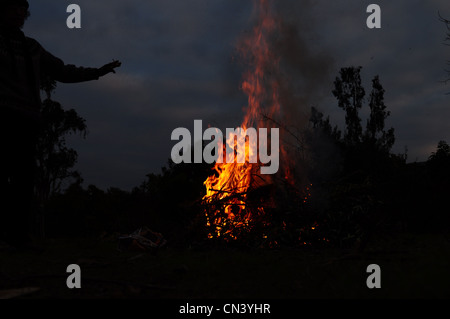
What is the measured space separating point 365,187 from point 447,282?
373 centimetres

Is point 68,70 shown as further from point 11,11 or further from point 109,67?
point 11,11

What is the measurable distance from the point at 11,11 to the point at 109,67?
1106mm

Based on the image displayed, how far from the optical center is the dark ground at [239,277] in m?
2.36

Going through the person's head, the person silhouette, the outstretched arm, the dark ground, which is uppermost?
the person's head

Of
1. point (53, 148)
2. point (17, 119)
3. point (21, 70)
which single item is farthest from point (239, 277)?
point (53, 148)

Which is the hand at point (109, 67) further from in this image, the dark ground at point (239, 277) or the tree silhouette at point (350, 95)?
the tree silhouette at point (350, 95)

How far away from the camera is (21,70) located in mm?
3932

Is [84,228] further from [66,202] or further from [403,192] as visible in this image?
[403,192]

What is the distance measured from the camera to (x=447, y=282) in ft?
7.68

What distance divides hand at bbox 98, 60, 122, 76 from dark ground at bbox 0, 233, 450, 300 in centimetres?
214

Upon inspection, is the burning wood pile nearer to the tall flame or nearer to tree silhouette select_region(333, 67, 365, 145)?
the tall flame

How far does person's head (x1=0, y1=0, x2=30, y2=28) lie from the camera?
392cm

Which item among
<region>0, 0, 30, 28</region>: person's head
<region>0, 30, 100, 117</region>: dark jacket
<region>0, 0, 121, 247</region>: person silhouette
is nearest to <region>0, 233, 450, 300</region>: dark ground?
<region>0, 0, 121, 247</region>: person silhouette
